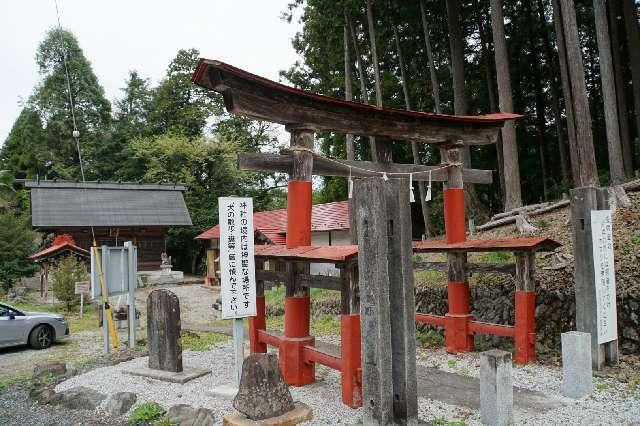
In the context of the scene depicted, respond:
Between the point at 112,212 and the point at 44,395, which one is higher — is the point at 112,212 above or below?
above

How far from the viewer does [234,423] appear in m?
4.06

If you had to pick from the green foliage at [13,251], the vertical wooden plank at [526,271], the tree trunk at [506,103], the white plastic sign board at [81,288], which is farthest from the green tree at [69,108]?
the vertical wooden plank at [526,271]

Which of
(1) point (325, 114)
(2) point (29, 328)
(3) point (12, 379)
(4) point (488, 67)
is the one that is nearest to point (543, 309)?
(1) point (325, 114)

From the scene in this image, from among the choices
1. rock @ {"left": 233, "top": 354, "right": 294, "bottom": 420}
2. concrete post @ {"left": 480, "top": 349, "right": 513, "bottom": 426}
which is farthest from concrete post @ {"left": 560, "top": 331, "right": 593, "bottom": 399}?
rock @ {"left": 233, "top": 354, "right": 294, "bottom": 420}

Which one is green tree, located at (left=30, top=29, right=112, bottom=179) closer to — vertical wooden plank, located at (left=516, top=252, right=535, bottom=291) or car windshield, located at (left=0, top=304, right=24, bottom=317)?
car windshield, located at (left=0, top=304, right=24, bottom=317)

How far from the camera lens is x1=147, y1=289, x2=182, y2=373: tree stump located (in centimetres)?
810

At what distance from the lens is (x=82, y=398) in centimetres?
724

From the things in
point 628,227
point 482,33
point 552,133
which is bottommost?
point 628,227

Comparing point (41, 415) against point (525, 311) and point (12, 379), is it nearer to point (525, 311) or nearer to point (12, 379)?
point (12, 379)

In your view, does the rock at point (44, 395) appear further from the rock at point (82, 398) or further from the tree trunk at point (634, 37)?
the tree trunk at point (634, 37)

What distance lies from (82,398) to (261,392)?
4503mm

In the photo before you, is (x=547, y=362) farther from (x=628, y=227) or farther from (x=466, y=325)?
(x=628, y=227)

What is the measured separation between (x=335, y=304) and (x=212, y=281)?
1385 centimetres

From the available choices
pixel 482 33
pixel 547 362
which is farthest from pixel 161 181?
pixel 547 362
